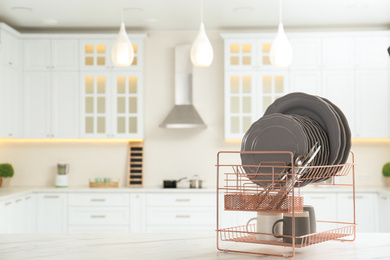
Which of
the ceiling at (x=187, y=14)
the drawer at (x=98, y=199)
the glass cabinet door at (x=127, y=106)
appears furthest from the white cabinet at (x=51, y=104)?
the drawer at (x=98, y=199)

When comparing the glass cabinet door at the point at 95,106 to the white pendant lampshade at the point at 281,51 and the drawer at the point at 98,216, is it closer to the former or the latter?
the drawer at the point at 98,216

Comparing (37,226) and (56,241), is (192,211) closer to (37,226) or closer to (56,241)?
(37,226)

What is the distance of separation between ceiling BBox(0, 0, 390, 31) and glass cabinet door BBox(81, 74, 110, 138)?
657 mm

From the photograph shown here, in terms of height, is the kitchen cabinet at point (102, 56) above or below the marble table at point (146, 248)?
above

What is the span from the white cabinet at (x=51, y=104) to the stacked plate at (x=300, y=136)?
4832 mm

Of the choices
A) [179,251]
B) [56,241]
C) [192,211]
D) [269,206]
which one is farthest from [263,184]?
[192,211]

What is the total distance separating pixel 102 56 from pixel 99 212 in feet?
5.89

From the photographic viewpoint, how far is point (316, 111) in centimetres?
187

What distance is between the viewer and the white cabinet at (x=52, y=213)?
613cm

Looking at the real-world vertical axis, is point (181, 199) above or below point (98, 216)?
above

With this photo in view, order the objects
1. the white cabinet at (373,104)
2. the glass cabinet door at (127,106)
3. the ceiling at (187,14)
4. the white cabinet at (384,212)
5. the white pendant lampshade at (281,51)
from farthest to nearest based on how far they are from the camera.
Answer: the glass cabinet door at (127,106) → the white cabinet at (373,104) → the white cabinet at (384,212) → the ceiling at (187,14) → the white pendant lampshade at (281,51)

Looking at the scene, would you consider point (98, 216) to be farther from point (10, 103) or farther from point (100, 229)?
point (10, 103)

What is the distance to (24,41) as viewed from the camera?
6434 mm

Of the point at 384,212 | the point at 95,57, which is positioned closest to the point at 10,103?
the point at 95,57
